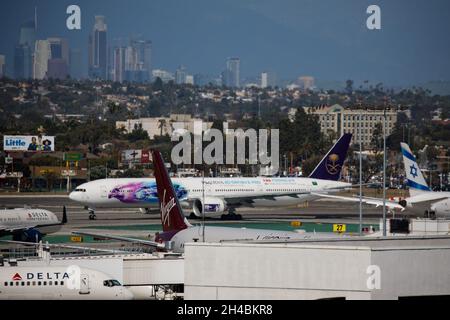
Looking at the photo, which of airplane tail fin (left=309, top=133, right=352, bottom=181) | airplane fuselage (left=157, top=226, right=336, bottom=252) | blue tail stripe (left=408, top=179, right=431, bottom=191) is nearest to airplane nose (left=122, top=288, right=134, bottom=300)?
airplane fuselage (left=157, top=226, right=336, bottom=252)

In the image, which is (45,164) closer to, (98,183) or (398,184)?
(398,184)

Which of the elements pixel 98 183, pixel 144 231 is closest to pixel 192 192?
pixel 98 183

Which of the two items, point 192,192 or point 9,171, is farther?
point 9,171

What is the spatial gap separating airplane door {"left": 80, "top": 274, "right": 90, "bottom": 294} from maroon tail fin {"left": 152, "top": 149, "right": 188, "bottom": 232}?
12217 millimetres

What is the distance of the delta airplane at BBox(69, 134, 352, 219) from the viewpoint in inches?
3895

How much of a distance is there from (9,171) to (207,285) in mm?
140262

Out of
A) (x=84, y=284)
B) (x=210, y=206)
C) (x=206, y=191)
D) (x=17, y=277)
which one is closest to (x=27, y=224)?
(x=210, y=206)

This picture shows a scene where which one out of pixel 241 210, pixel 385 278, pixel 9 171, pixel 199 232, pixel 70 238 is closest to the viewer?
pixel 385 278

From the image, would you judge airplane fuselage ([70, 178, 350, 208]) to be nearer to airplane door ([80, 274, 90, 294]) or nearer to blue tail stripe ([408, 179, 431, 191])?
blue tail stripe ([408, 179, 431, 191])

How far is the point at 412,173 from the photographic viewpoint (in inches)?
3898

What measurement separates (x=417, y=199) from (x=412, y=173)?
10.6 feet

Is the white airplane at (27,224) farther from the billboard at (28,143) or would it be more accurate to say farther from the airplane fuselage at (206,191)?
the billboard at (28,143)

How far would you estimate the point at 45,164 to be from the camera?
18225 centimetres
